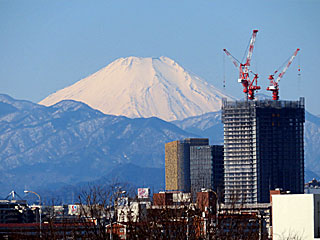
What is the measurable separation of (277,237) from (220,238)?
22.3 feet

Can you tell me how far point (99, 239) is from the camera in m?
83.7

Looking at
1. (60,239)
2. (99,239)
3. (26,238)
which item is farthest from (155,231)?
(26,238)

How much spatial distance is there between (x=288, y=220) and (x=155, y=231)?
1250 centimetres

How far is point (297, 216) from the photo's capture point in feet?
283

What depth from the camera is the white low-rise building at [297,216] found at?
8488cm

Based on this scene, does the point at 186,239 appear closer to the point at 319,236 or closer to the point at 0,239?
the point at 319,236

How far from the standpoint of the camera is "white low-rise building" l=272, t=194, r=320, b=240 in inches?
3342

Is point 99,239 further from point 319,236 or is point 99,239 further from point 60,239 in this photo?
point 60,239

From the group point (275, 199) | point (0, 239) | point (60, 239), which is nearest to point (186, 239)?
point (275, 199)

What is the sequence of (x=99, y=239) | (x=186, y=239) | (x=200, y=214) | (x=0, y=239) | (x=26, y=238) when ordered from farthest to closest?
(x=0, y=239), (x=26, y=238), (x=200, y=214), (x=186, y=239), (x=99, y=239)

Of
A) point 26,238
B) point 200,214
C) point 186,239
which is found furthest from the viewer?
point 26,238

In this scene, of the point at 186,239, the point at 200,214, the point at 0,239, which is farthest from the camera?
the point at 0,239

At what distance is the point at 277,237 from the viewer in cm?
8838

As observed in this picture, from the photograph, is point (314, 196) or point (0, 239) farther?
point (0, 239)
